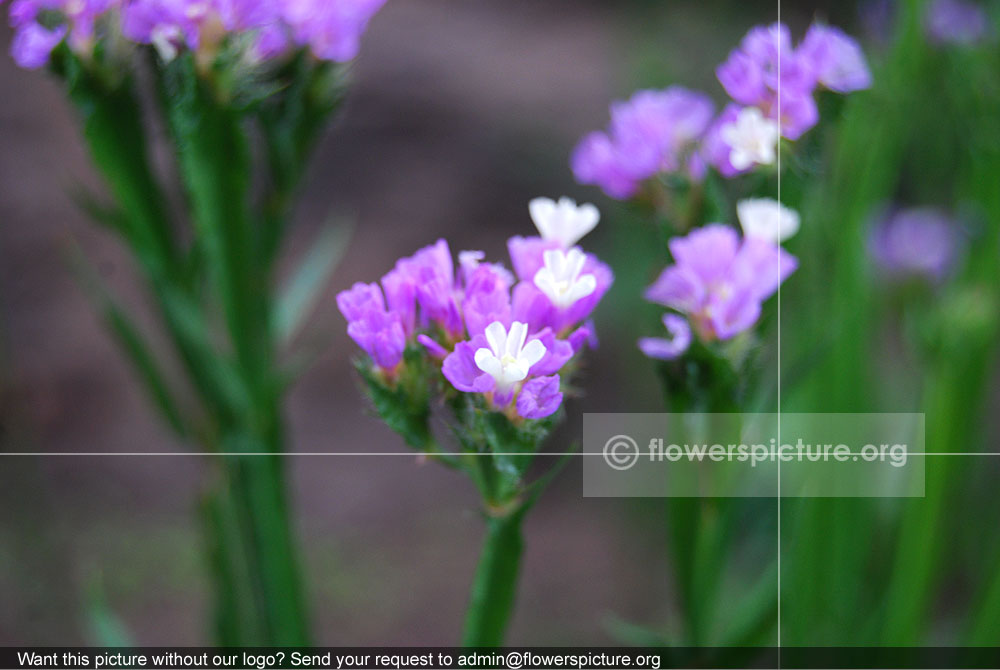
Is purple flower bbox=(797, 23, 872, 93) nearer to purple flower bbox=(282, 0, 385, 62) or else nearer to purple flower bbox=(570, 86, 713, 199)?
purple flower bbox=(570, 86, 713, 199)

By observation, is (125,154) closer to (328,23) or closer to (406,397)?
(328,23)

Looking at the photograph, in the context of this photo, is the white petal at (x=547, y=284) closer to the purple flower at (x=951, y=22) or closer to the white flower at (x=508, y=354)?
the white flower at (x=508, y=354)

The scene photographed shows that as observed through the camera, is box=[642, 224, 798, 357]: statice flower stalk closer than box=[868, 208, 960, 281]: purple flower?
Yes

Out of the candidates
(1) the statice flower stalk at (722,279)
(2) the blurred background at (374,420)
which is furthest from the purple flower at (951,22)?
(1) the statice flower stalk at (722,279)

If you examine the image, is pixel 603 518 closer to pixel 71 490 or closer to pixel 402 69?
pixel 71 490

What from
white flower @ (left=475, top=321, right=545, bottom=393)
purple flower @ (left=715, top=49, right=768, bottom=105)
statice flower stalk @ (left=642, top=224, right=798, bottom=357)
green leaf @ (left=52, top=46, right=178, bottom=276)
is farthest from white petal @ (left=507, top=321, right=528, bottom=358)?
green leaf @ (left=52, top=46, right=178, bottom=276)

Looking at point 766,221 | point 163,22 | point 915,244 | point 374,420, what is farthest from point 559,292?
point 915,244
